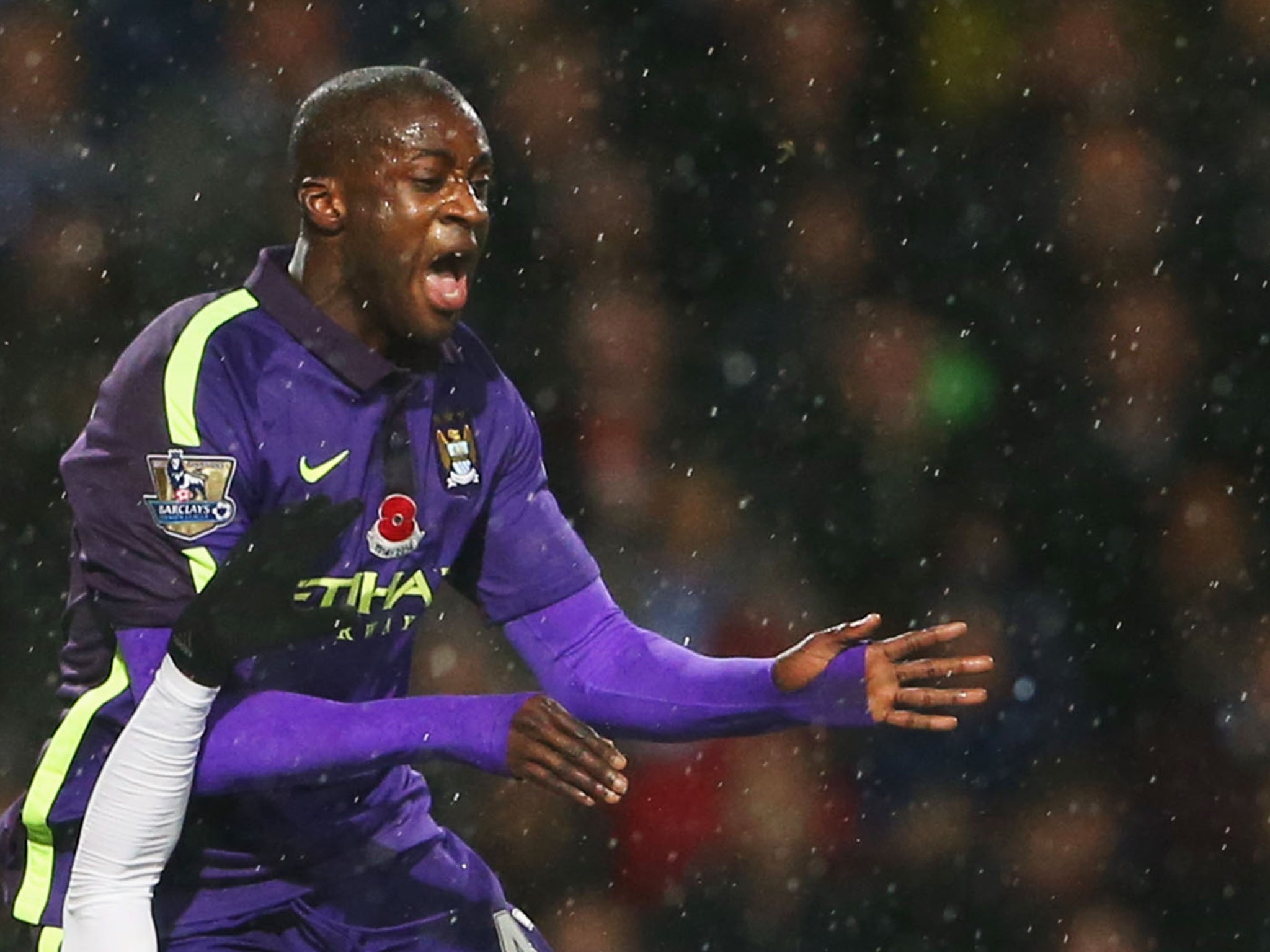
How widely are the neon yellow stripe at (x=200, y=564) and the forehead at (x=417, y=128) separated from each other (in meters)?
0.56

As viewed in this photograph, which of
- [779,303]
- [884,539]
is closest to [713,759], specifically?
[884,539]

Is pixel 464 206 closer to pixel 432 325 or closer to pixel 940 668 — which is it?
pixel 432 325

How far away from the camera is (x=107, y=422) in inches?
105

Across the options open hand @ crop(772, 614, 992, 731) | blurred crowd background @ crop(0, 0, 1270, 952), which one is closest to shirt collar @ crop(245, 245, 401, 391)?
open hand @ crop(772, 614, 992, 731)

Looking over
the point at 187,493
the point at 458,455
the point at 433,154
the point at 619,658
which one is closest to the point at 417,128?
the point at 433,154

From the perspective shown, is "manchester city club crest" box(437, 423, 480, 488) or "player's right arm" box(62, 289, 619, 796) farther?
"manchester city club crest" box(437, 423, 480, 488)

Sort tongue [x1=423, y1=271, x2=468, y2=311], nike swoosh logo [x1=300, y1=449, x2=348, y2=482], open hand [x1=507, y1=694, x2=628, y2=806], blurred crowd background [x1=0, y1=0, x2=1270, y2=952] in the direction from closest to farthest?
open hand [x1=507, y1=694, x2=628, y2=806], nike swoosh logo [x1=300, y1=449, x2=348, y2=482], tongue [x1=423, y1=271, x2=468, y2=311], blurred crowd background [x1=0, y1=0, x2=1270, y2=952]

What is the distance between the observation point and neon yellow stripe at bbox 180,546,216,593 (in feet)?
8.62

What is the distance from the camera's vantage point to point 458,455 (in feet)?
9.41

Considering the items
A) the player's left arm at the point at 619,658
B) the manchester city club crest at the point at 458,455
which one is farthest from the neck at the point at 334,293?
the player's left arm at the point at 619,658

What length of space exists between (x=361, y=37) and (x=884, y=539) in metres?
1.48

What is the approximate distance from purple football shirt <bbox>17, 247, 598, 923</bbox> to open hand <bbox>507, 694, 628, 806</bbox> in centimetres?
22

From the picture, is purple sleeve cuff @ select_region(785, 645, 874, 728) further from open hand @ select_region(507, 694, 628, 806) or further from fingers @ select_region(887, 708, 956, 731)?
open hand @ select_region(507, 694, 628, 806)

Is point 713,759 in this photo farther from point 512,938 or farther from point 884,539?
point 512,938
